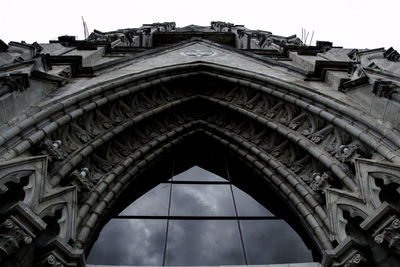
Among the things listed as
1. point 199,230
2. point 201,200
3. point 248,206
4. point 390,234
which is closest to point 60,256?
point 199,230

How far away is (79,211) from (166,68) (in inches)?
204

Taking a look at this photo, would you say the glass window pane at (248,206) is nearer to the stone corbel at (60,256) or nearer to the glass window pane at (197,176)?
the glass window pane at (197,176)

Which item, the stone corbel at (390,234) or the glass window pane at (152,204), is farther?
the glass window pane at (152,204)

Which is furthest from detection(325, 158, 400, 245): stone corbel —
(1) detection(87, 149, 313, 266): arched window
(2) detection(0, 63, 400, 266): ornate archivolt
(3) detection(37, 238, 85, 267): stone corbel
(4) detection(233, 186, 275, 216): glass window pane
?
(3) detection(37, 238, 85, 267): stone corbel

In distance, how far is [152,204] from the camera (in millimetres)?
7473

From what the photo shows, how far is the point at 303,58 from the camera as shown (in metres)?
12.2

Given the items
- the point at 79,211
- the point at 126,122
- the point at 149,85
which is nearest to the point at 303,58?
the point at 149,85

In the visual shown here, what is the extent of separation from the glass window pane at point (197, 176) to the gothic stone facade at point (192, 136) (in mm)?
710

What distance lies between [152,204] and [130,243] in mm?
1114

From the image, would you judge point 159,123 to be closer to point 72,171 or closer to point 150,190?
point 150,190

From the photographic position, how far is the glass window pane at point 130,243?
619cm

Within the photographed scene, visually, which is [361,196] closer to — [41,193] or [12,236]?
[41,193]

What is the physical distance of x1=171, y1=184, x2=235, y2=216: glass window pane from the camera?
289 inches

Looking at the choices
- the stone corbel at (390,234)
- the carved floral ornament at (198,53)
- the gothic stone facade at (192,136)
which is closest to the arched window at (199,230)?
the gothic stone facade at (192,136)
